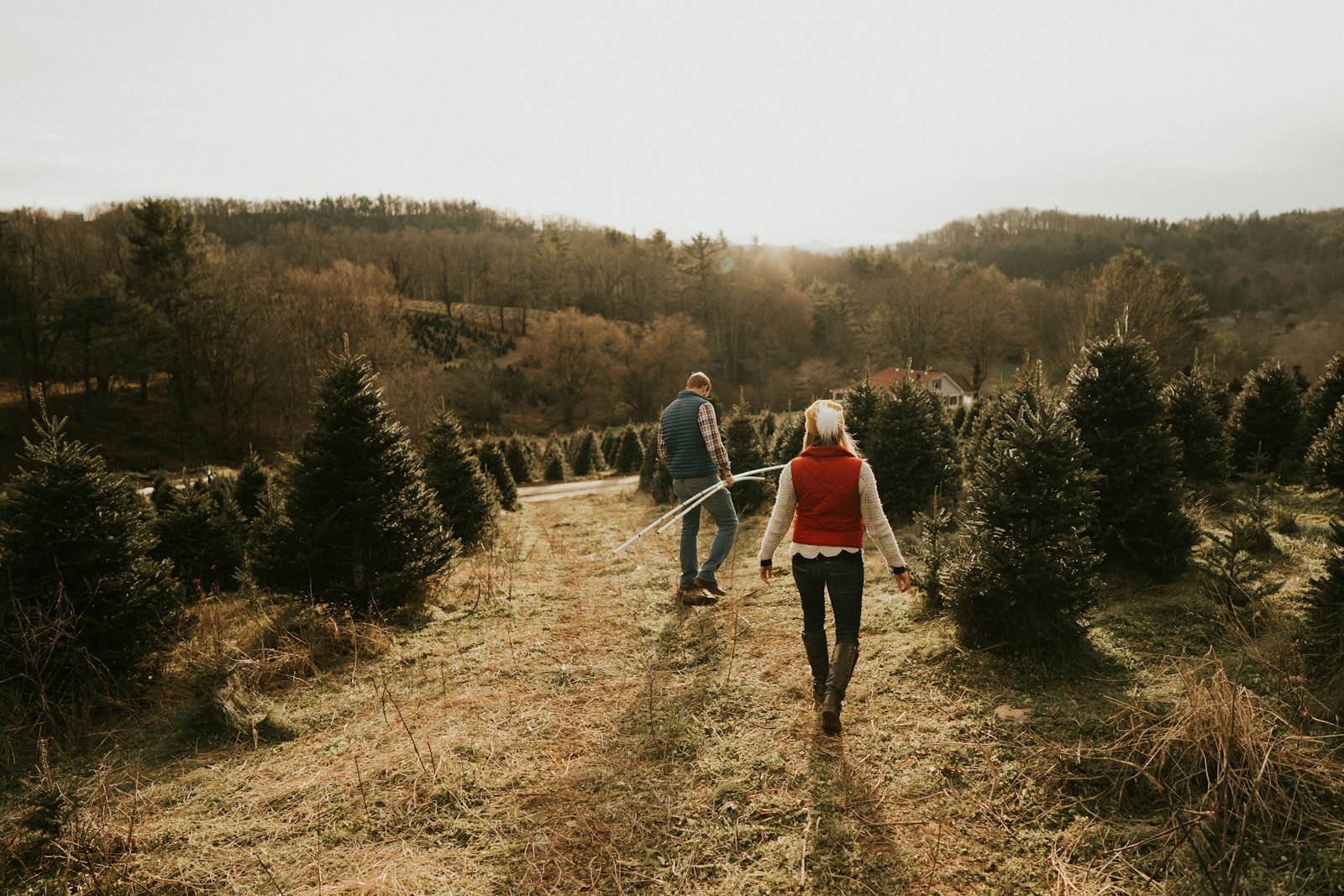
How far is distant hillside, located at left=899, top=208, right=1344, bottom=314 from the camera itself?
75.8m

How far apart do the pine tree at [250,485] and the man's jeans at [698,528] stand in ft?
34.0

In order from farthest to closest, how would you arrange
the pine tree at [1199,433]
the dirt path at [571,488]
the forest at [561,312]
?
the forest at [561,312], the dirt path at [571,488], the pine tree at [1199,433]

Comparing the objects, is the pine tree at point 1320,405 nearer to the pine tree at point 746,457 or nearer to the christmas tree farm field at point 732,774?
the christmas tree farm field at point 732,774

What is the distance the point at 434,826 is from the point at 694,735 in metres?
1.68

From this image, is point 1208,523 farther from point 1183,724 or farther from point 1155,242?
point 1155,242

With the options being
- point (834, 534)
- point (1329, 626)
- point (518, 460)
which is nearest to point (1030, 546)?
point (1329, 626)

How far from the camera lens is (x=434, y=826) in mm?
3643

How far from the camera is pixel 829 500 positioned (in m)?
4.29

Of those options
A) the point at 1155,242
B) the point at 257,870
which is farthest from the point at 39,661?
the point at 1155,242

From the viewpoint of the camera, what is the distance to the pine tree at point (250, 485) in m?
13.5

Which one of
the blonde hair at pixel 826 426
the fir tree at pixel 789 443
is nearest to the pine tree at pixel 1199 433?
the fir tree at pixel 789 443

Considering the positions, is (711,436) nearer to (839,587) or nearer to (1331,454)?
(839,587)

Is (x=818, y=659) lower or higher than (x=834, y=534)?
lower

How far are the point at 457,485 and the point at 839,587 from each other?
27.0ft
